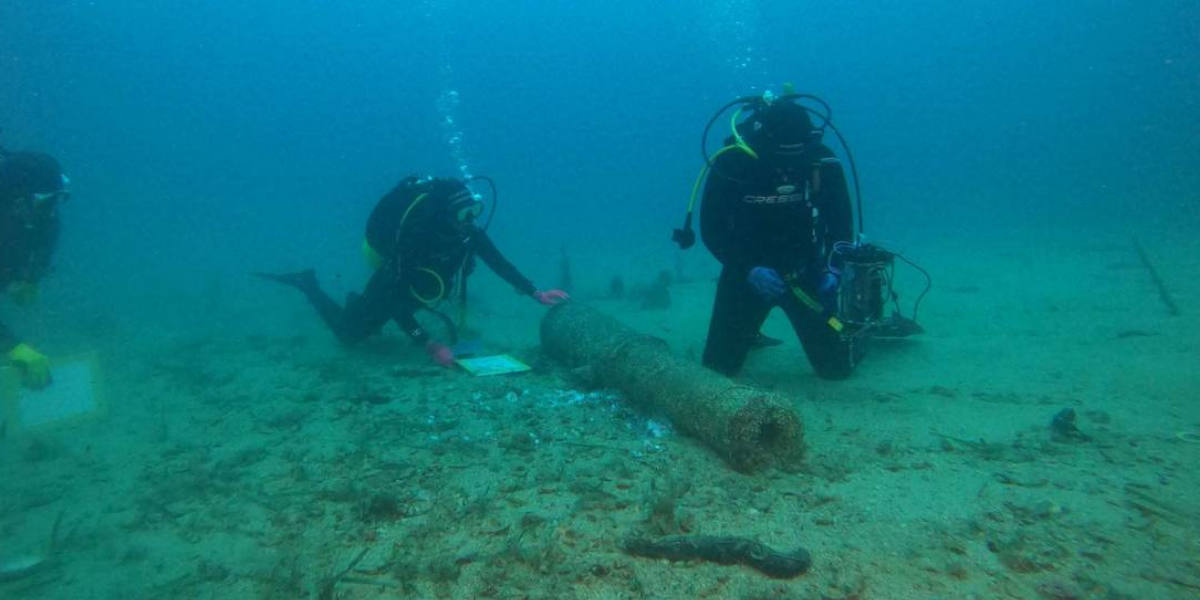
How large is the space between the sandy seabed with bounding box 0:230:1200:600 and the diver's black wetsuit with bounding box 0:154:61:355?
1590 millimetres

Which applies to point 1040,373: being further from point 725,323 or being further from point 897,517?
point 897,517

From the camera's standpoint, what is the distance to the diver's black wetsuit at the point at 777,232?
209 inches

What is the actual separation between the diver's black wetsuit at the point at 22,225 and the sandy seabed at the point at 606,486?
1.59 metres

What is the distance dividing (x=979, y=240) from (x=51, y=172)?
76.1 ft

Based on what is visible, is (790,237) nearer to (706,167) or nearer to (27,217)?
(706,167)

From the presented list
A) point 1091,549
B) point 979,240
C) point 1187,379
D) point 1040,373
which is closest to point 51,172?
point 1091,549

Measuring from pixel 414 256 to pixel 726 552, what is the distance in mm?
5336

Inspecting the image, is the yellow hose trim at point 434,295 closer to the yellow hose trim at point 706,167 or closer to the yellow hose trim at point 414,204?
the yellow hose trim at point 414,204

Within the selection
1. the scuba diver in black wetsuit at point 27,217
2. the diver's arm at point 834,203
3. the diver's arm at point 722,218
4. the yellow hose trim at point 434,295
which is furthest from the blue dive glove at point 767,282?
the scuba diver in black wetsuit at point 27,217

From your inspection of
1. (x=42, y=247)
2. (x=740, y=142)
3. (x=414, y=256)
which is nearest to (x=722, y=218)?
(x=740, y=142)

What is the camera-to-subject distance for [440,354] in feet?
22.5

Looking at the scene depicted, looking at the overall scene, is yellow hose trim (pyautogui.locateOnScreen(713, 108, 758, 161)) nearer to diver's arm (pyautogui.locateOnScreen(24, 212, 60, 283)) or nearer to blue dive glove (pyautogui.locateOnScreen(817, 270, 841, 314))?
blue dive glove (pyautogui.locateOnScreen(817, 270, 841, 314))

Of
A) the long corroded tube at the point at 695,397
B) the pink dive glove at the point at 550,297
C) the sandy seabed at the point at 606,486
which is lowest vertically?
the sandy seabed at the point at 606,486

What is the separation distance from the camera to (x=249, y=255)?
33406mm
